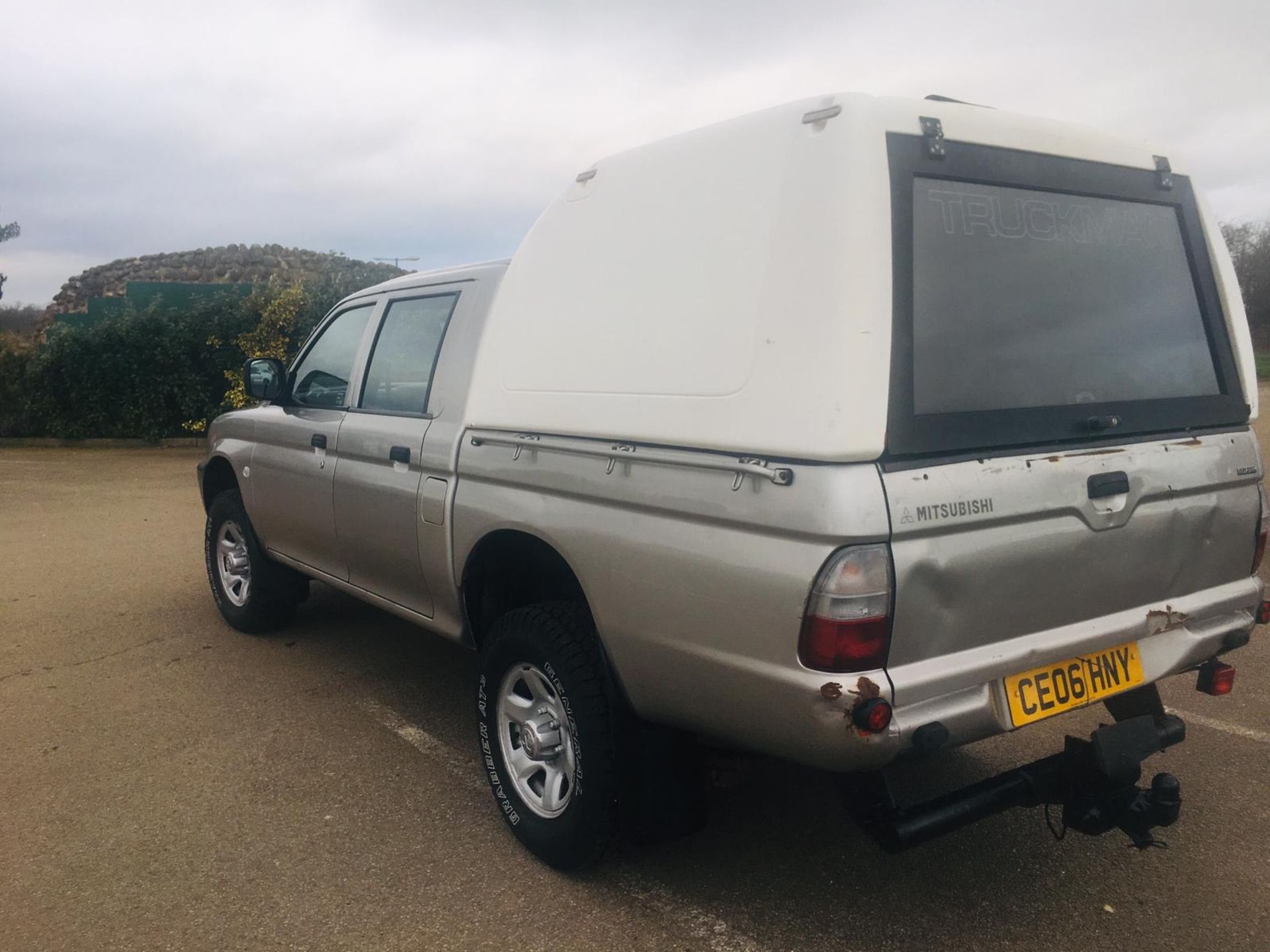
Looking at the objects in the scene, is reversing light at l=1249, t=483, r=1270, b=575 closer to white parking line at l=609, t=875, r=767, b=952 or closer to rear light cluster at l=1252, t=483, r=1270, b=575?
rear light cluster at l=1252, t=483, r=1270, b=575

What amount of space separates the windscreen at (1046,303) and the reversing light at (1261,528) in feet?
1.14

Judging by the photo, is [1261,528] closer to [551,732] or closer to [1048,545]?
[1048,545]

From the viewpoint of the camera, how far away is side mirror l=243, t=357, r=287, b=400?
16.0 feet

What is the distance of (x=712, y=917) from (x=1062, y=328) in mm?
1939

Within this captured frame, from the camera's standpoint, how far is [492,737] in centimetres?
335

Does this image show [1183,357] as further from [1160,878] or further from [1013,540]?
[1160,878]

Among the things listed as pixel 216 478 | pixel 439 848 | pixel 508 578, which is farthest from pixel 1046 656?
pixel 216 478

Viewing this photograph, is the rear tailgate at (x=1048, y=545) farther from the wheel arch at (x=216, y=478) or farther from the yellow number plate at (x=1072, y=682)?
the wheel arch at (x=216, y=478)

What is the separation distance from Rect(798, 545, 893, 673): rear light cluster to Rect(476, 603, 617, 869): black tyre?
0.86 metres

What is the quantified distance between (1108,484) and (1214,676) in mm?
873

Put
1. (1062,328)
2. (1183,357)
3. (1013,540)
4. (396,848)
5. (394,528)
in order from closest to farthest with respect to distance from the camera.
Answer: (1013,540)
(1062,328)
(1183,357)
(396,848)
(394,528)

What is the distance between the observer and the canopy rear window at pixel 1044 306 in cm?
244

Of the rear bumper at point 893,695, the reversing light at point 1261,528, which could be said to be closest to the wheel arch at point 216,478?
the rear bumper at point 893,695

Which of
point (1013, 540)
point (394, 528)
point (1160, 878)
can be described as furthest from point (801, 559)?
point (394, 528)
